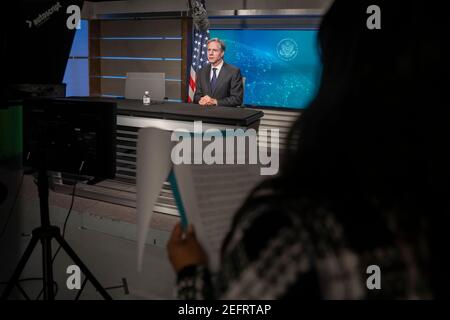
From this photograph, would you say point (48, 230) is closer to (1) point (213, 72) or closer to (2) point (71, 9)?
(2) point (71, 9)

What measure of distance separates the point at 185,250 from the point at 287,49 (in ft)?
19.3

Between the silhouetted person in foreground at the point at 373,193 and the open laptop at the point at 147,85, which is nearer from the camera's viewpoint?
the silhouetted person in foreground at the point at 373,193

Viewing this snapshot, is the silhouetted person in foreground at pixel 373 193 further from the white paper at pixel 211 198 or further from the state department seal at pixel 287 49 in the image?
the state department seal at pixel 287 49

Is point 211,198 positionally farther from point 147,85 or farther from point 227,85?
point 227,85

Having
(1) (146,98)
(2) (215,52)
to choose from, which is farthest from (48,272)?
→ (2) (215,52)

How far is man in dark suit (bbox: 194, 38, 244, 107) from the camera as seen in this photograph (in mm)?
4547

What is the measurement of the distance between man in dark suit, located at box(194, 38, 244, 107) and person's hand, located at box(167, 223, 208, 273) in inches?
145

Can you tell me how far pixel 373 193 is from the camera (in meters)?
0.55

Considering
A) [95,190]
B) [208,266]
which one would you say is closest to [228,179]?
[208,266]

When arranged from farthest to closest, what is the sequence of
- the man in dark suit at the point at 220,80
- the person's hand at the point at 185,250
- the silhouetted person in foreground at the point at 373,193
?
the man in dark suit at the point at 220,80, the person's hand at the point at 185,250, the silhouetted person in foreground at the point at 373,193

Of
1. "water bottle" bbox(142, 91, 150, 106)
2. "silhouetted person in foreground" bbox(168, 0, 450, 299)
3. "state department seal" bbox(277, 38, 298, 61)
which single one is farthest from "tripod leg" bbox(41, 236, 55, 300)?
"state department seal" bbox(277, 38, 298, 61)

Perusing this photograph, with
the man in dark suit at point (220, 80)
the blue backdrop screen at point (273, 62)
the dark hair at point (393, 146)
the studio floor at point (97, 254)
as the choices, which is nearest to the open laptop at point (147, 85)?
the man in dark suit at point (220, 80)

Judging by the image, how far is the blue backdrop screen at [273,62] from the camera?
6.24 meters

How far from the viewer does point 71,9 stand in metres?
2.24
